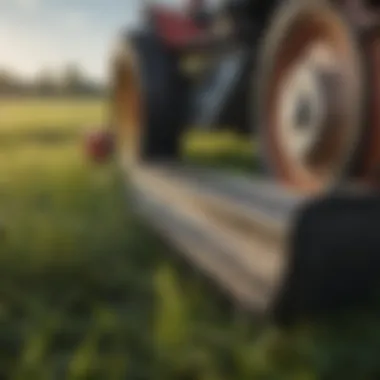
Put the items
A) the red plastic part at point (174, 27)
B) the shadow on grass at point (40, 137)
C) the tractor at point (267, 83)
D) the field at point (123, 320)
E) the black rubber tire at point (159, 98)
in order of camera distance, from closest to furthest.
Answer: the field at point (123, 320) → the tractor at point (267, 83) → the black rubber tire at point (159, 98) → the red plastic part at point (174, 27) → the shadow on grass at point (40, 137)

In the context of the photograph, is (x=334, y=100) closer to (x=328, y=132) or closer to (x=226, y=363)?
(x=328, y=132)

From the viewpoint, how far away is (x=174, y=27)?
2355mm

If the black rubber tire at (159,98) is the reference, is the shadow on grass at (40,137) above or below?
below

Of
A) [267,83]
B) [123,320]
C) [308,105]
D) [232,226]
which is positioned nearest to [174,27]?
[267,83]

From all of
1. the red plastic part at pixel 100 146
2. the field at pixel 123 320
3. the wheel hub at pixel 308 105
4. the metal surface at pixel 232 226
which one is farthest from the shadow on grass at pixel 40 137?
the wheel hub at pixel 308 105

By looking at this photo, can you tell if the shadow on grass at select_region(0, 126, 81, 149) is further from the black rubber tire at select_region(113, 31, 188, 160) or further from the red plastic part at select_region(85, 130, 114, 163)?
the black rubber tire at select_region(113, 31, 188, 160)

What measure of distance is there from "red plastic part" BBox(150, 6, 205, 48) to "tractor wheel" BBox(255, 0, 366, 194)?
0.69m

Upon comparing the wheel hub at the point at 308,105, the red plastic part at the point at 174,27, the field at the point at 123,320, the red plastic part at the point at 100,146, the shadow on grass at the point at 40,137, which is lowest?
the shadow on grass at the point at 40,137

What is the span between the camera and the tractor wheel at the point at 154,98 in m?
2.09

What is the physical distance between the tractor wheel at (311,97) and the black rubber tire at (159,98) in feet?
1.79

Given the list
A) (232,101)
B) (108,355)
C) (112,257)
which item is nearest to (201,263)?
(112,257)

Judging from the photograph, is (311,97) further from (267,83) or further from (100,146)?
(100,146)

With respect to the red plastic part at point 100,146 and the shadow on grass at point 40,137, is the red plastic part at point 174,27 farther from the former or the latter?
the shadow on grass at point 40,137

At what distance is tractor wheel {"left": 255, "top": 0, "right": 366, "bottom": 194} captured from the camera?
124 cm
